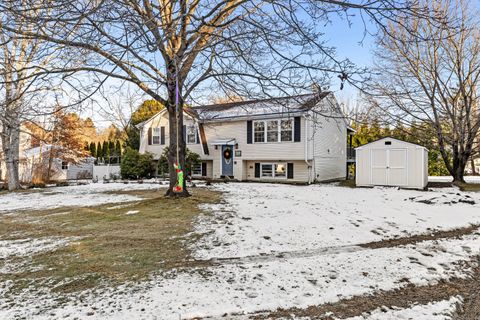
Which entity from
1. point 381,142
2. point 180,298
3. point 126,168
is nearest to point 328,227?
point 180,298

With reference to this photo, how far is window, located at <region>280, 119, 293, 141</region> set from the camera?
55.1 feet

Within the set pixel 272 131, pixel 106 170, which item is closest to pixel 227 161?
pixel 272 131

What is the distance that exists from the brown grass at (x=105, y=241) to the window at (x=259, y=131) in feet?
33.5

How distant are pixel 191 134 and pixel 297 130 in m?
7.34

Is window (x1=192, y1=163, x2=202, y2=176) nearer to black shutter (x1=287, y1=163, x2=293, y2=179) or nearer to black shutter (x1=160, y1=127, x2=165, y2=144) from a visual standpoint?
black shutter (x1=160, y1=127, x2=165, y2=144)

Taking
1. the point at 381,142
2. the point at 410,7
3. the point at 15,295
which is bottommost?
the point at 15,295

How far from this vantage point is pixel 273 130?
57.1 feet

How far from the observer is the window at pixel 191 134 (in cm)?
1995

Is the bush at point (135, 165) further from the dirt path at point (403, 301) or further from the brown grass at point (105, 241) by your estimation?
the dirt path at point (403, 301)

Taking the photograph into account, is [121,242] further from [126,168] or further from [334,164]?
[334,164]

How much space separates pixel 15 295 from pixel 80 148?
22209 millimetres

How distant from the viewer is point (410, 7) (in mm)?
4395

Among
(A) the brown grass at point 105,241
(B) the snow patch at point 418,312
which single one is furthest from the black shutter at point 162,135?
(B) the snow patch at point 418,312

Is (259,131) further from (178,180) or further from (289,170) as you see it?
(178,180)
